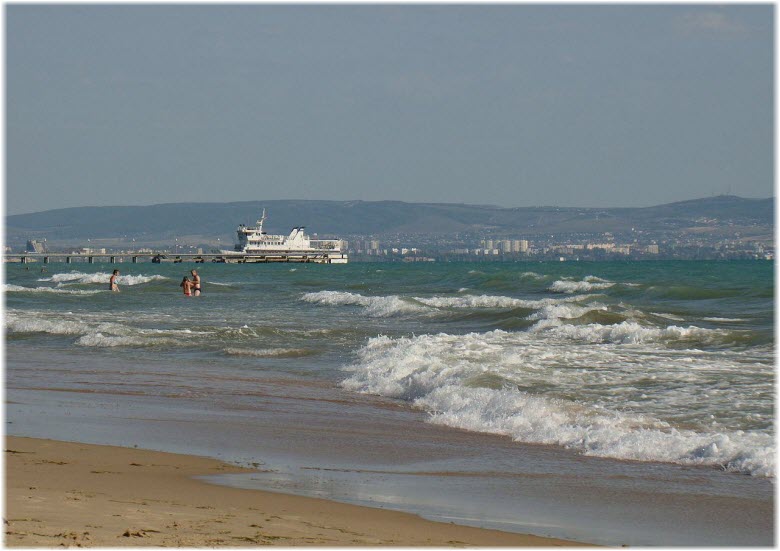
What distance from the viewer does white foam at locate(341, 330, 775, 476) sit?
8.28 meters

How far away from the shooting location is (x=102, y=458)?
7.48 m

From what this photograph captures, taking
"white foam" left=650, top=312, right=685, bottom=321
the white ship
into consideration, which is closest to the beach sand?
"white foam" left=650, top=312, right=685, bottom=321

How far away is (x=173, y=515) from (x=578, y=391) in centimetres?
670

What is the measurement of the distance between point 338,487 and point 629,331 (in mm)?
12319

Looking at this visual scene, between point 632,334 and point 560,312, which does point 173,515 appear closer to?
point 632,334

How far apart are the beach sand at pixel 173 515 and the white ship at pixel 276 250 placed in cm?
11458

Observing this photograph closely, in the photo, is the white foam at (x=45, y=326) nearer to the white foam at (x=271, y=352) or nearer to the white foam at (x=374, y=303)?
the white foam at (x=271, y=352)

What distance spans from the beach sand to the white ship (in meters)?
115

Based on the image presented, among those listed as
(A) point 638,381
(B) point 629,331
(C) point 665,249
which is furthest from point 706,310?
(C) point 665,249

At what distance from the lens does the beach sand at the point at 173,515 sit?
16.2ft

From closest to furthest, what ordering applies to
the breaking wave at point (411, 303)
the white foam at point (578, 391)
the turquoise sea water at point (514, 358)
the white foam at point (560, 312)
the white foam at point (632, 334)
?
the white foam at point (578, 391) → the turquoise sea water at point (514, 358) → the white foam at point (632, 334) → the white foam at point (560, 312) → the breaking wave at point (411, 303)

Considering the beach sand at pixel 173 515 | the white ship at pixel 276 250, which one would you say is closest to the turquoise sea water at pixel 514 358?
the beach sand at pixel 173 515

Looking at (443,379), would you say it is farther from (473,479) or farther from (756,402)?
(473,479)

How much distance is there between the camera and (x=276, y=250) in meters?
122
